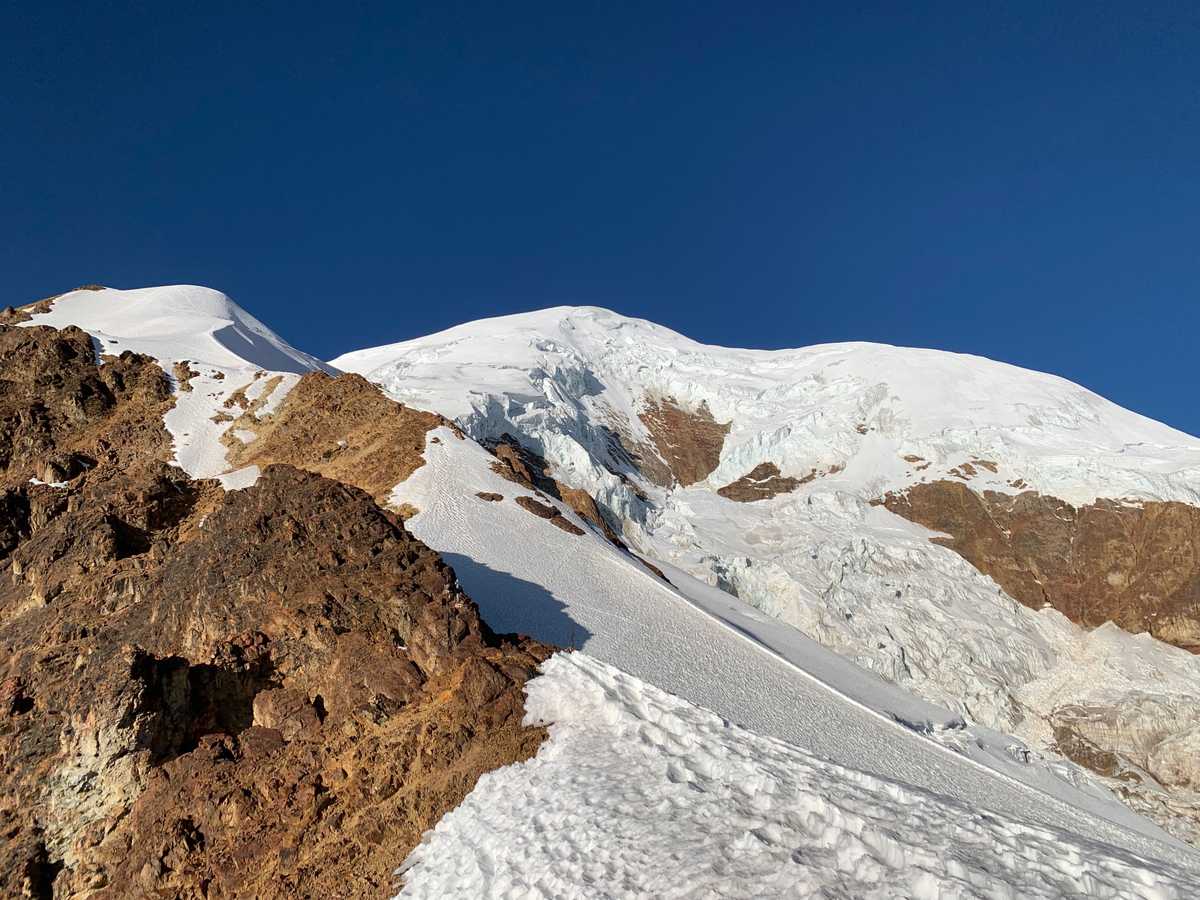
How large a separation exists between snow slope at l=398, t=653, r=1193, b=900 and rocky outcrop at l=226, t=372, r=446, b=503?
16082 millimetres

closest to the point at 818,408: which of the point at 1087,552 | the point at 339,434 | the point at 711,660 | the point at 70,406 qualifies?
the point at 1087,552

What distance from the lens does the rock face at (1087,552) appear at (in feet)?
125

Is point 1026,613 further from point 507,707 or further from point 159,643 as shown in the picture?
point 159,643

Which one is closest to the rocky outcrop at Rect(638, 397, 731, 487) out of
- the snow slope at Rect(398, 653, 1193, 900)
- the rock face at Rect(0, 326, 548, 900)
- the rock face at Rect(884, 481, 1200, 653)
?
the rock face at Rect(884, 481, 1200, 653)

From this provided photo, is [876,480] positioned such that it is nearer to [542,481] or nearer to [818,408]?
[818,408]

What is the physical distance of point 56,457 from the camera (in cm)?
2612

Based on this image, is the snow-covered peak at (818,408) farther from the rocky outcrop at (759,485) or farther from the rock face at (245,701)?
the rock face at (245,701)

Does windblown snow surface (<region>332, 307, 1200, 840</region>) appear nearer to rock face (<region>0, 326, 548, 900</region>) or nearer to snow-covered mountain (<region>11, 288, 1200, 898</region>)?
snow-covered mountain (<region>11, 288, 1200, 898</region>)

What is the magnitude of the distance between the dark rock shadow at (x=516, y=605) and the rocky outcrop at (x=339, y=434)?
661 cm

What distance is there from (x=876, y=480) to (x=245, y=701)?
4657cm

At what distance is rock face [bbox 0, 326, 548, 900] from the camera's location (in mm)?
9531

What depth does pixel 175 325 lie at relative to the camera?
1719 inches

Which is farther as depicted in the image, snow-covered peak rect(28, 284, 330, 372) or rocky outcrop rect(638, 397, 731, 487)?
rocky outcrop rect(638, 397, 731, 487)

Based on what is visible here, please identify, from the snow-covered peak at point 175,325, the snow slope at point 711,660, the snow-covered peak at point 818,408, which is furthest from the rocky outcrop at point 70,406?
the snow-covered peak at point 818,408
